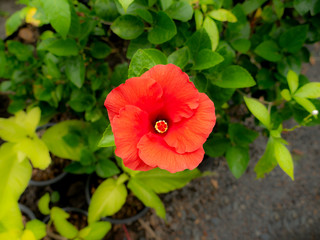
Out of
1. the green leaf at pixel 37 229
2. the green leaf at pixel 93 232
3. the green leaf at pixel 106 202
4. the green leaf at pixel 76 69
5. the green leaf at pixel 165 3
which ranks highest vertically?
the green leaf at pixel 165 3

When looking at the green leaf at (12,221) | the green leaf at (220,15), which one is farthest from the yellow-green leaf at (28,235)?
the green leaf at (220,15)

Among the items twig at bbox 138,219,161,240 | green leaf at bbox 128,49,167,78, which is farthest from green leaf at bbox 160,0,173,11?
twig at bbox 138,219,161,240

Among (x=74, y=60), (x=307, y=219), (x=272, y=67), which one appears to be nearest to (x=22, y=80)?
(x=74, y=60)

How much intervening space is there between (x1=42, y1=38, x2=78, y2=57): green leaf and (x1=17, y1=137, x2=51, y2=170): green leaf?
0.42 meters

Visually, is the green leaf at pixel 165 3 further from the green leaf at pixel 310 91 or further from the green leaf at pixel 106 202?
the green leaf at pixel 106 202

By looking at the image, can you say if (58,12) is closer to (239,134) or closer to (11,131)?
(11,131)

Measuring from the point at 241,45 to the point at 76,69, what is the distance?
737 millimetres

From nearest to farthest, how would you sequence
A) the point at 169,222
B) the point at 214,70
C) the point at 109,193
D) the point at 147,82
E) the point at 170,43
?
1. the point at 147,82
2. the point at 214,70
3. the point at 170,43
4. the point at 109,193
5. the point at 169,222

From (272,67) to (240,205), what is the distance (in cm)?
114

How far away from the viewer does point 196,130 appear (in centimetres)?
67

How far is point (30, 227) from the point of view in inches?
43.4

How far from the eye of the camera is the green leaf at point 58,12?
0.74 m

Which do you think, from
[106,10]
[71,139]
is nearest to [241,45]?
[106,10]

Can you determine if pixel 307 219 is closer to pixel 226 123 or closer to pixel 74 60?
pixel 226 123
